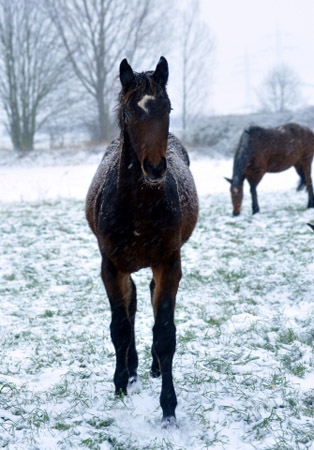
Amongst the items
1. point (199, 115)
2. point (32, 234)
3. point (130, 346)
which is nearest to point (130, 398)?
point (130, 346)

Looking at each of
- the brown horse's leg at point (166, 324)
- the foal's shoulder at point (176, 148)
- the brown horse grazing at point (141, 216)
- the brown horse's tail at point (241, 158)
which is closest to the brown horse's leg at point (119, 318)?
the brown horse grazing at point (141, 216)

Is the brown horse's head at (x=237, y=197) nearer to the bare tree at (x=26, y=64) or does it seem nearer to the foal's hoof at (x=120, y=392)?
the foal's hoof at (x=120, y=392)

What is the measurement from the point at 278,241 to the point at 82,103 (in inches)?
952

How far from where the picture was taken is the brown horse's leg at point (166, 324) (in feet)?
9.09

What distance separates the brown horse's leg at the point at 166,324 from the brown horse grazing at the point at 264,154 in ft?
23.4

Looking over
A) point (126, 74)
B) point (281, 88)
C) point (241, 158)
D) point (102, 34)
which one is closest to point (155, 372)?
point (126, 74)

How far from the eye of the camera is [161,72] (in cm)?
247

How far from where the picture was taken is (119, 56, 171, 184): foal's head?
86.0 inches

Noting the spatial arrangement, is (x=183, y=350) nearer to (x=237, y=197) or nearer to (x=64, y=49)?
(x=237, y=197)

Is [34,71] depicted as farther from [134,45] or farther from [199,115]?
[199,115]

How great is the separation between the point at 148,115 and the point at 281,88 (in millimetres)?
37547

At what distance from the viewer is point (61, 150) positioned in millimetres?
23828

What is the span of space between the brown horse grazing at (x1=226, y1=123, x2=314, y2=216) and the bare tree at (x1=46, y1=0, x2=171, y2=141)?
16871mm

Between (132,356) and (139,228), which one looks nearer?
(139,228)
